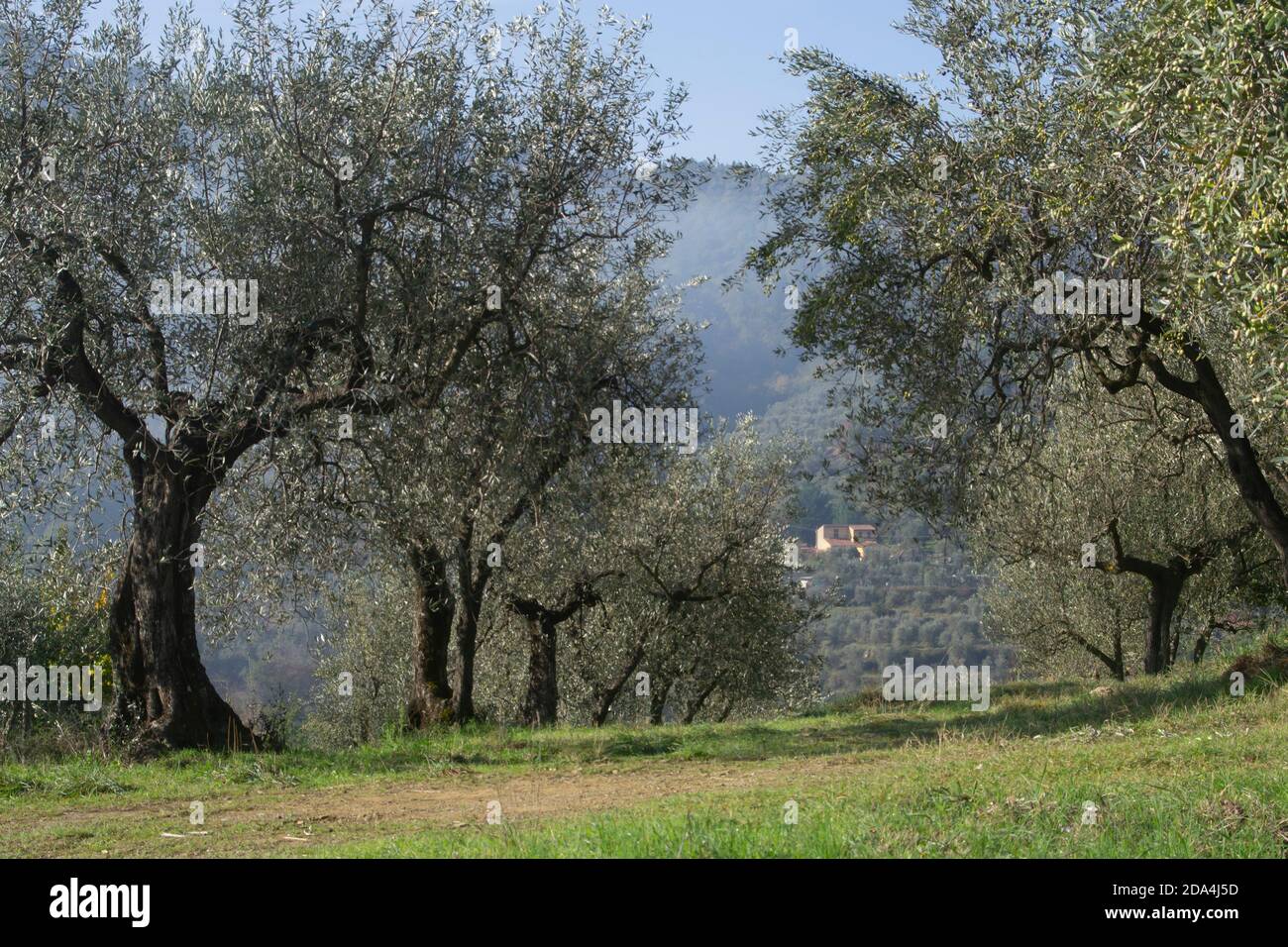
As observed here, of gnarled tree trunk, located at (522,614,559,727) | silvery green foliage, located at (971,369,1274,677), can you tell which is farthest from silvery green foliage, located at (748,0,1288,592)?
gnarled tree trunk, located at (522,614,559,727)

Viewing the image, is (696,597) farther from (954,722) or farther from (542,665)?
(954,722)

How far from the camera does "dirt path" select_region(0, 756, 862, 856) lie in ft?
27.0

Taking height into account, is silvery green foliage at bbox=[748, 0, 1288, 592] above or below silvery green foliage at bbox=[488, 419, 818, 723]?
above

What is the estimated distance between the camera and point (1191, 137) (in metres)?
9.09

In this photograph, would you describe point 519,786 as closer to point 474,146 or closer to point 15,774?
point 15,774

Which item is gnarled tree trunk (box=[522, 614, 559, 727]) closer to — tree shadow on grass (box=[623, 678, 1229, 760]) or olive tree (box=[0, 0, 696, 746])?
tree shadow on grass (box=[623, 678, 1229, 760])

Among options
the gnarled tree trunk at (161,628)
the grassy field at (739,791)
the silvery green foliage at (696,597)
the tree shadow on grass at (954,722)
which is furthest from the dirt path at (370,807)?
the silvery green foliage at (696,597)

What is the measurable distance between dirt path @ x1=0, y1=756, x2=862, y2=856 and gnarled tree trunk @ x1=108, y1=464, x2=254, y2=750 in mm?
2729

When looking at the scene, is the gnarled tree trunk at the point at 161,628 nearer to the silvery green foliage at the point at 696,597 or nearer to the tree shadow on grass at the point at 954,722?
the tree shadow on grass at the point at 954,722

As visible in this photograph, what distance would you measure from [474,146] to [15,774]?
7724mm
